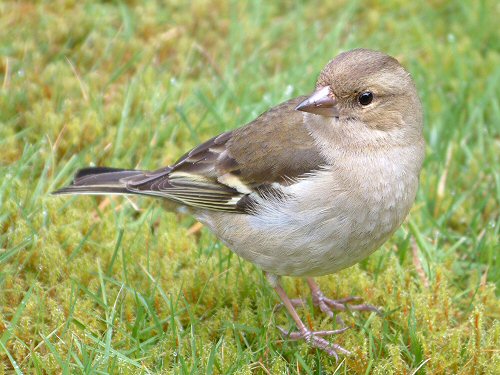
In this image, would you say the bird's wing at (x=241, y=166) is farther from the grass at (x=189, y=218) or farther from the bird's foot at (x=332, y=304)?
the bird's foot at (x=332, y=304)

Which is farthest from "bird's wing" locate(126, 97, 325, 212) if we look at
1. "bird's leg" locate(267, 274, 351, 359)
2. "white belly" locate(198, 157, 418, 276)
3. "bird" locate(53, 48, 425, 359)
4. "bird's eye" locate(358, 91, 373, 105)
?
"bird's leg" locate(267, 274, 351, 359)

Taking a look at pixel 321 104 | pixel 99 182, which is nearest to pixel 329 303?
pixel 321 104

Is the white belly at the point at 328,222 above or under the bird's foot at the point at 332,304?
above

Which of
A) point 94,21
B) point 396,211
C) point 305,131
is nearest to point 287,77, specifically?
point 94,21

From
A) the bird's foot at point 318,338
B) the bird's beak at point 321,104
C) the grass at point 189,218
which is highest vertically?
the bird's beak at point 321,104

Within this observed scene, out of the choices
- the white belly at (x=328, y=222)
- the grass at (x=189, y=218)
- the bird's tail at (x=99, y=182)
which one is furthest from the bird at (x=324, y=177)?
the bird's tail at (x=99, y=182)

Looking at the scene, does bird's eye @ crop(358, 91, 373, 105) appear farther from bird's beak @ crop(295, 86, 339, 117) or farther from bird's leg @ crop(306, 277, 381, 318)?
bird's leg @ crop(306, 277, 381, 318)

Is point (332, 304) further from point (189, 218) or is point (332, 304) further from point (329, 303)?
point (189, 218)

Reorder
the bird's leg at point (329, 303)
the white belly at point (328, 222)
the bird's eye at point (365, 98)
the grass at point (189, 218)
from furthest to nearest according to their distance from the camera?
the bird's leg at point (329, 303) < the grass at point (189, 218) < the bird's eye at point (365, 98) < the white belly at point (328, 222)
